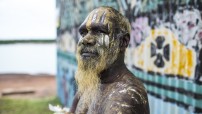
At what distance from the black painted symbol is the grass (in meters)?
4.93

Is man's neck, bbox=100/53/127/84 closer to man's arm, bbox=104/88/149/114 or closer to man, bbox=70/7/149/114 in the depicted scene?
man, bbox=70/7/149/114

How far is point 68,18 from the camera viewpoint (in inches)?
320

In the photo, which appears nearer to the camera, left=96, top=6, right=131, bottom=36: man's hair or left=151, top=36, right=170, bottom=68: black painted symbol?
left=96, top=6, right=131, bottom=36: man's hair

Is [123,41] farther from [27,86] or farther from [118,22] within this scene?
→ [27,86]

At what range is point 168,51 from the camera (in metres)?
3.89

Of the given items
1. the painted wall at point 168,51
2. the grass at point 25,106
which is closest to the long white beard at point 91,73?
the painted wall at point 168,51

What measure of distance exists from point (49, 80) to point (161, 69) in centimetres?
1260

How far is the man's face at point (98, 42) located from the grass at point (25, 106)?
→ 253 inches

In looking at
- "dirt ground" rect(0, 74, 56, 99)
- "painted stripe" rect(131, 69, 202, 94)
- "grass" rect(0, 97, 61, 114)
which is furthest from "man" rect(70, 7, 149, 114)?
"dirt ground" rect(0, 74, 56, 99)

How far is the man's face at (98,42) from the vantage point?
2.26 metres

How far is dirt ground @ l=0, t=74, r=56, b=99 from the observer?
1180 cm

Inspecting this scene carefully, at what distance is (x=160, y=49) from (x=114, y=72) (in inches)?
70.4

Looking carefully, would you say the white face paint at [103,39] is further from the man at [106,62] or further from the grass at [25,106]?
the grass at [25,106]

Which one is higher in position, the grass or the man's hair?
the man's hair
